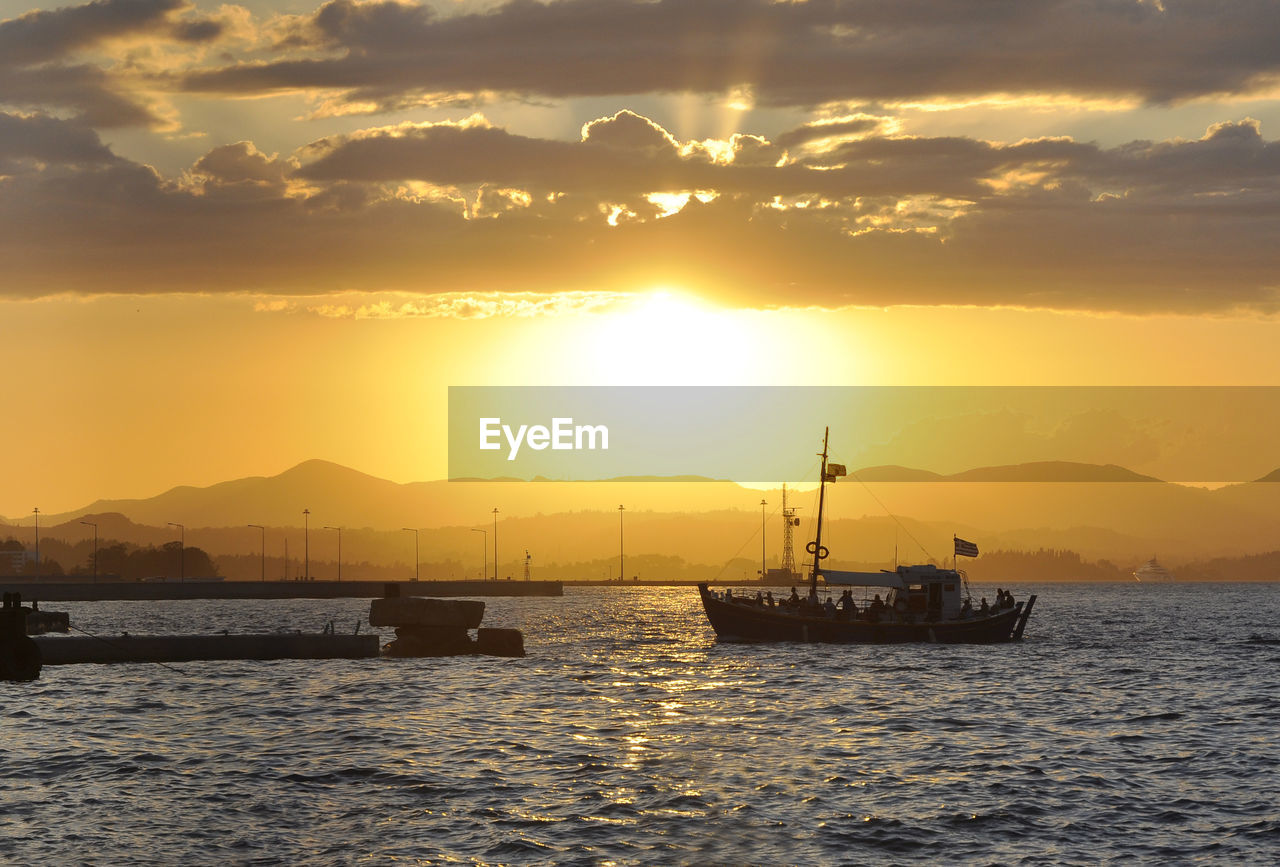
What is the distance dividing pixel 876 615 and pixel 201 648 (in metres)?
47.9

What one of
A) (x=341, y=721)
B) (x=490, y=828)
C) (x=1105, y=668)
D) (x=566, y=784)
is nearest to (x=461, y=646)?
(x=341, y=721)

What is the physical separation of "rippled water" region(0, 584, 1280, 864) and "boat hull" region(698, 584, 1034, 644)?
778 inches

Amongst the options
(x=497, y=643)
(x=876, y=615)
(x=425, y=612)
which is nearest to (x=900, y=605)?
(x=876, y=615)

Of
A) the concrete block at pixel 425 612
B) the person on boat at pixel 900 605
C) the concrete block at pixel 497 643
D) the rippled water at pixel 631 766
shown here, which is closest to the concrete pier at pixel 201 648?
the rippled water at pixel 631 766

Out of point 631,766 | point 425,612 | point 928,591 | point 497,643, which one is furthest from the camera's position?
point 928,591

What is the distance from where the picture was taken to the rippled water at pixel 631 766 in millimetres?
33094

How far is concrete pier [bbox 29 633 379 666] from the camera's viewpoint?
7988 centimetres

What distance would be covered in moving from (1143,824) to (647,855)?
13633 millimetres

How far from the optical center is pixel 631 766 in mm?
44375

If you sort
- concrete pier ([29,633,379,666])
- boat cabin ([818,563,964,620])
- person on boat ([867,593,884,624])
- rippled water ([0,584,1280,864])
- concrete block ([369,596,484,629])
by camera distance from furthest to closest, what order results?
boat cabin ([818,563,964,620]), person on boat ([867,593,884,624]), concrete block ([369,596,484,629]), concrete pier ([29,633,379,666]), rippled water ([0,584,1280,864])

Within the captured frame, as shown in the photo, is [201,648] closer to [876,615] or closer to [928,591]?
[876,615]

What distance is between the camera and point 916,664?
297 feet

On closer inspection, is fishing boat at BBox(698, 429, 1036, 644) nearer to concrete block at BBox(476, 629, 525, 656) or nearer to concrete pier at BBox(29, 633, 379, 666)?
concrete block at BBox(476, 629, 525, 656)

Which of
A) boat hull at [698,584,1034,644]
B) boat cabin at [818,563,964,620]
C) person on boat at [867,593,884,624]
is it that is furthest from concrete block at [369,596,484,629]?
person on boat at [867,593,884,624]
